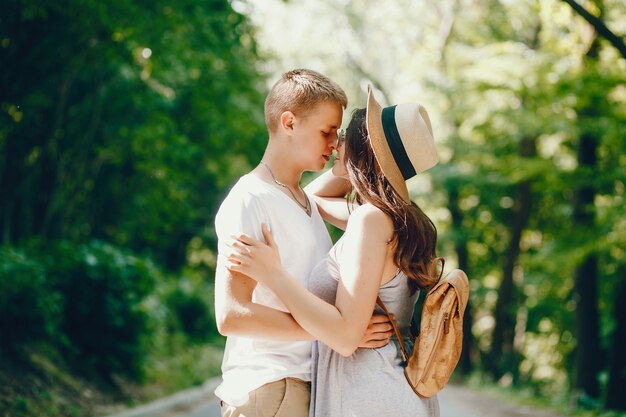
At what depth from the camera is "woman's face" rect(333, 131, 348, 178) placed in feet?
10.4

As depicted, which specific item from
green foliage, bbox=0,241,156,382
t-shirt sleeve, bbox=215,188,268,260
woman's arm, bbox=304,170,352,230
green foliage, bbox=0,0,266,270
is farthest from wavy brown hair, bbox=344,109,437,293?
green foliage, bbox=0,241,156,382

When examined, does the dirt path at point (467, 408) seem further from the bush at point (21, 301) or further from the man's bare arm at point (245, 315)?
the man's bare arm at point (245, 315)

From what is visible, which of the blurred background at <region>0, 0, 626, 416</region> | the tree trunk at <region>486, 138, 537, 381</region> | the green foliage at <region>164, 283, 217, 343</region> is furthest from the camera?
the tree trunk at <region>486, 138, 537, 381</region>

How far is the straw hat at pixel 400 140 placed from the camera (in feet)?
9.88

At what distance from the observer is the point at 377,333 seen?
292 cm

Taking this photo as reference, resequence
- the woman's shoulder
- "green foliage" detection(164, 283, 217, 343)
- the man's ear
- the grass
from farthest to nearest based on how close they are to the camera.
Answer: "green foliage" detection(164, 283, 217, 343) → the grass → the man's ear → the woman's shoulder

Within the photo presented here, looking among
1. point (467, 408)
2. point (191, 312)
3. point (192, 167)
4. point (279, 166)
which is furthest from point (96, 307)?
point (191, 312)

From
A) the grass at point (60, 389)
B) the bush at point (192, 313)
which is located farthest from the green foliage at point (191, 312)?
the grass at point (60, 389)

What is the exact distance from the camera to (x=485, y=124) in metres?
19.6

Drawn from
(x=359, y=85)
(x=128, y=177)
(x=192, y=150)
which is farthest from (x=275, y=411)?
(x=359, y=85)

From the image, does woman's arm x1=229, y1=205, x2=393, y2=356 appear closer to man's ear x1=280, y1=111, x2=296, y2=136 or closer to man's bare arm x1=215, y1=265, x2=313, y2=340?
man's bare arm x1=215, y1=265, x2=313, y2=340

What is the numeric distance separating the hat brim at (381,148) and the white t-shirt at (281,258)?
38 cm

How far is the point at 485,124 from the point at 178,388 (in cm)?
1003

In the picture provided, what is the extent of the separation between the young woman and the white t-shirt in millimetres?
72
